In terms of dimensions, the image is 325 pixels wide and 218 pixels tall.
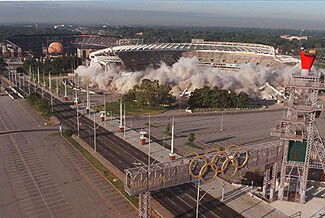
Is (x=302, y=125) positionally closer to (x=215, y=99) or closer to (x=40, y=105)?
(x=215, y=99)

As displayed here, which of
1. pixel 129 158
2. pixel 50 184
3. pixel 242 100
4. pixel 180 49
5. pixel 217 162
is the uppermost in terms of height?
pixel 180 49

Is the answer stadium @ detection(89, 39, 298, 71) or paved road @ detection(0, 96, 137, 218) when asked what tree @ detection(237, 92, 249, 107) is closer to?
stadium @ detection(89, 39, 298, 71)

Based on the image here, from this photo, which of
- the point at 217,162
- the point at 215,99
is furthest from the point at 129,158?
the point at 215,99

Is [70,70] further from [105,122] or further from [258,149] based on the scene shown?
[258,149]

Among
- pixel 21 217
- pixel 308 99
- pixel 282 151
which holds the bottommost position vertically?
pixel 21 217

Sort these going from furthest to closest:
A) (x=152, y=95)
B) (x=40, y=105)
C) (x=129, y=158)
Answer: (x=152, y=95) < (x=40, y=105) < (x=129, y=158)

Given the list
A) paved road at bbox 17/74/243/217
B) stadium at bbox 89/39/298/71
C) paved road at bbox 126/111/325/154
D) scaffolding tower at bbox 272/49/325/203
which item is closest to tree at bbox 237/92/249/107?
paved road at bbox 126/111/325/154

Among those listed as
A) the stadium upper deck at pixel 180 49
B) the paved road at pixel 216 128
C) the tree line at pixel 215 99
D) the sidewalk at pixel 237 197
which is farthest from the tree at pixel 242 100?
the stadium upper deck at pixel 180 49

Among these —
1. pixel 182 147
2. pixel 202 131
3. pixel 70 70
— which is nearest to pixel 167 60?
pixel 70 70
